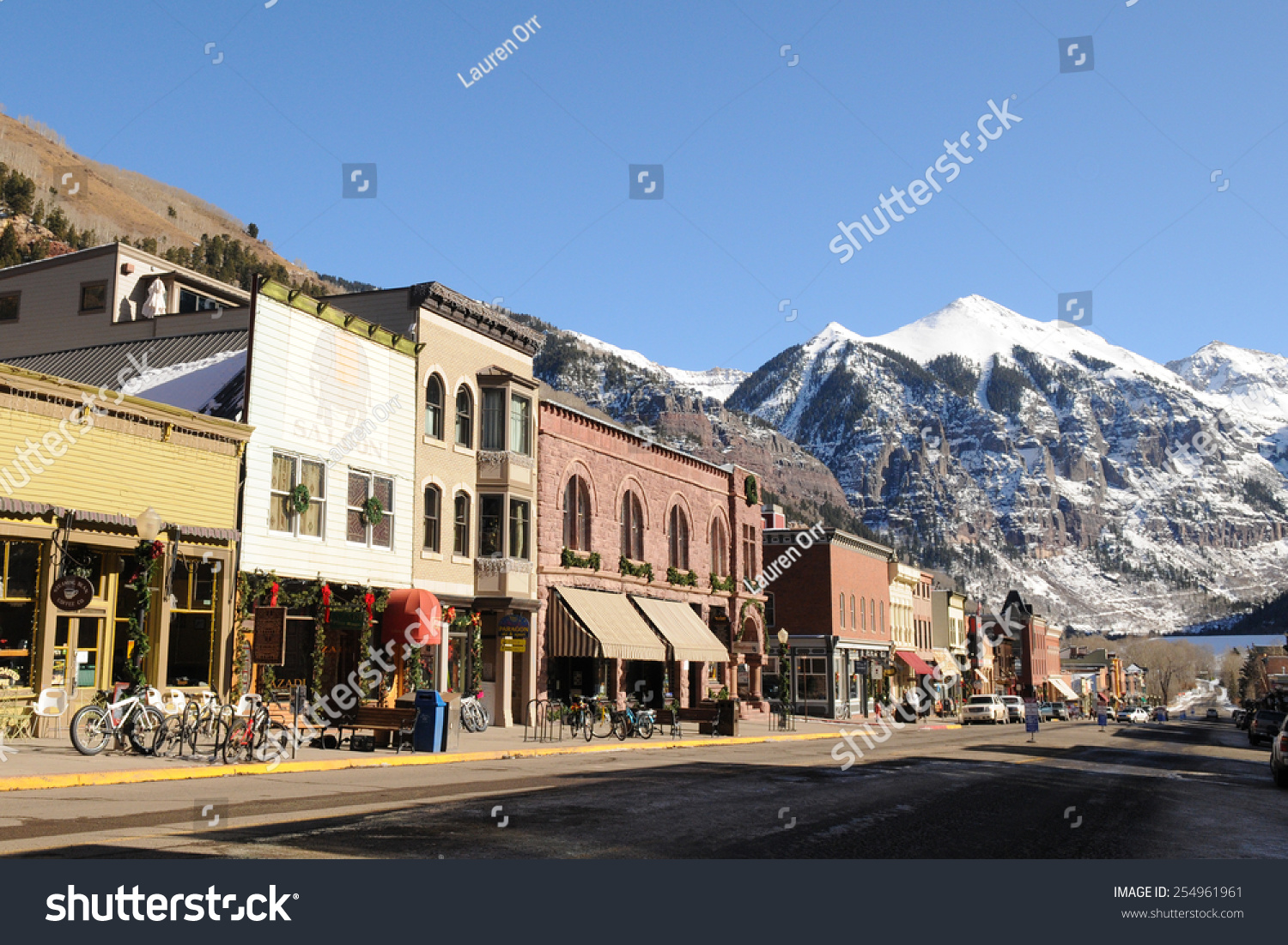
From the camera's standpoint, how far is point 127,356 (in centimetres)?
3216

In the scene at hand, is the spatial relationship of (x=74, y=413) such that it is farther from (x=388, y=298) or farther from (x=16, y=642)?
(x=388, y=298)

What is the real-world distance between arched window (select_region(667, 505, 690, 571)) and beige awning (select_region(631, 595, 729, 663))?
182cm

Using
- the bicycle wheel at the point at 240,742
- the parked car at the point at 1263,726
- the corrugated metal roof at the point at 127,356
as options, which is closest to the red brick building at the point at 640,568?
the corrugated metal roof at the point at 127,356

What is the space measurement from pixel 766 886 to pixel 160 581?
Result: 1997 cm

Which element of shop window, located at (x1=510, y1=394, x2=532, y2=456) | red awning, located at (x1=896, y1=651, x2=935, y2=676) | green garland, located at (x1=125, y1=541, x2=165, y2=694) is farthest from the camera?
red awning, located at (x1=896, y1=651, x2=935, y2=676)

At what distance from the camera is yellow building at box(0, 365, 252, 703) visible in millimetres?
22203

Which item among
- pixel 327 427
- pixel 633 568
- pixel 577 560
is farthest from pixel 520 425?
pixel 633 568

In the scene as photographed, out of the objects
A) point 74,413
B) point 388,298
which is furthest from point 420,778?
point 388,298

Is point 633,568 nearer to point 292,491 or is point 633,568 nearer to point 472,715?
point 472,715

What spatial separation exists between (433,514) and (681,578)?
14.4 meters

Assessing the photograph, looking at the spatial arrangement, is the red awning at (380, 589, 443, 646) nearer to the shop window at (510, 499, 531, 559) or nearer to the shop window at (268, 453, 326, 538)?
the shop window at (268, 453, 326, 538)

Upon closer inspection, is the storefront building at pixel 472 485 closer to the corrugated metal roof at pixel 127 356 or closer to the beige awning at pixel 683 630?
the corrugated metal roof at pixel 127 356

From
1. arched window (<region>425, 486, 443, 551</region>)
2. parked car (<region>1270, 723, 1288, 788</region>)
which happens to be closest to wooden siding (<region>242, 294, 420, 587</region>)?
arched window (<region>425, 486, 443, 551</region>)

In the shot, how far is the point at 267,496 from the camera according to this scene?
2792cm
